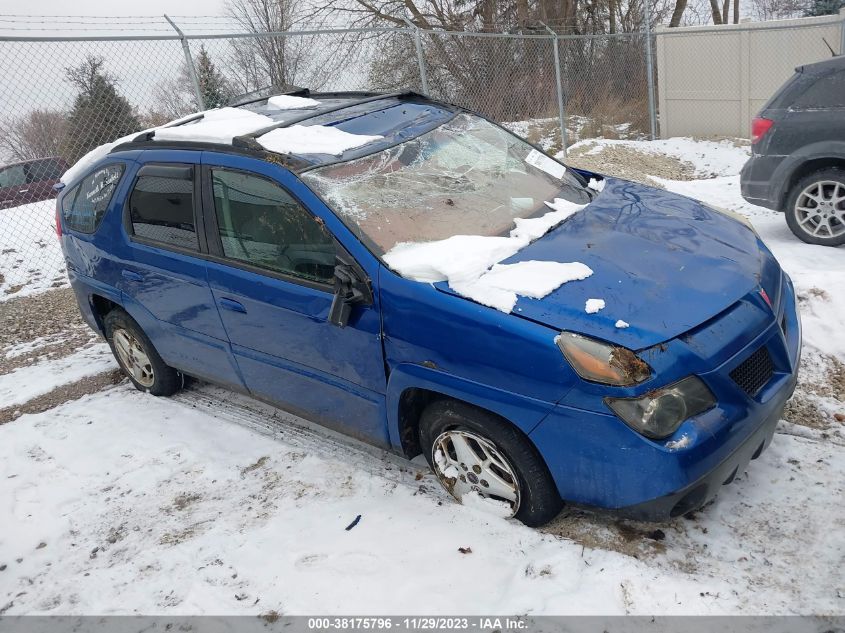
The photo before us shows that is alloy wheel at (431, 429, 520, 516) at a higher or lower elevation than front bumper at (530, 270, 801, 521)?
lower

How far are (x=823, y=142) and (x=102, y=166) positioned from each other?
18.6 feet

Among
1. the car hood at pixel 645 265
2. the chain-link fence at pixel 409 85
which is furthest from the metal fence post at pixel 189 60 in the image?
the car hood at pixel 645 265

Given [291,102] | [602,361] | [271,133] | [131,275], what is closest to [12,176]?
[131,275]

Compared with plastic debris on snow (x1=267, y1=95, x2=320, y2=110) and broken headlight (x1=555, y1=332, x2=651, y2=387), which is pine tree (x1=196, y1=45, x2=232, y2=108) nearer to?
plastic debris on snow (x1=267, y1=95, x2=320, y2=110)

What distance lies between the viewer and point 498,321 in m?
2.70

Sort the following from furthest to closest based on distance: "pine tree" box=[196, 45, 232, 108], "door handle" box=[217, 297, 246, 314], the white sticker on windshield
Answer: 1. "pine tree" box=[196, 45, 232, 108]
2. the white sticker on windshield
3. "door handle" box=[217, 297, 246, 314]

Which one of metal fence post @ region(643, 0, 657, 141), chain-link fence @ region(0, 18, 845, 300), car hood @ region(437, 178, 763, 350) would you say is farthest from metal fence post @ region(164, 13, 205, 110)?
metal fence post @ region(643, 0, 657, 141)

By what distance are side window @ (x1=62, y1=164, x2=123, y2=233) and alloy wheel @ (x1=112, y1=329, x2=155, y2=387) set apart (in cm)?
76

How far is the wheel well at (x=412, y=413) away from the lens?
3098 millimetres

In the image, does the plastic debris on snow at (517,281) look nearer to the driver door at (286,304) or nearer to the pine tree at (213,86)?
the driver door at (286,304)

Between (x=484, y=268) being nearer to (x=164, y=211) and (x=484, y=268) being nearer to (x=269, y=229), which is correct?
(x=269, y=229)

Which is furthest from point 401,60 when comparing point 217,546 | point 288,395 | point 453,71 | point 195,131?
point 217,546

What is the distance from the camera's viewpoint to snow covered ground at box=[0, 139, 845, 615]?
2.65 meters

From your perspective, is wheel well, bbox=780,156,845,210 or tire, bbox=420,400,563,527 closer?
tire, bbox=420,400,563,527
